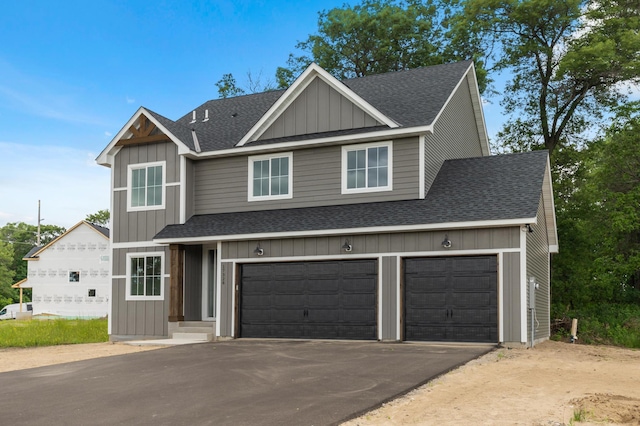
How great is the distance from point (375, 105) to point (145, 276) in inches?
338

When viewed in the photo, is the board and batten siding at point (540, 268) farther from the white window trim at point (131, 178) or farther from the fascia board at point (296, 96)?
the white window trim at point (131, 178)

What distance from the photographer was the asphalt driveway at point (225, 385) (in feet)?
25.5

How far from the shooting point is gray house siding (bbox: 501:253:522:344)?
48.8 ft

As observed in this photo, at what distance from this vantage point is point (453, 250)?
51.2 feet

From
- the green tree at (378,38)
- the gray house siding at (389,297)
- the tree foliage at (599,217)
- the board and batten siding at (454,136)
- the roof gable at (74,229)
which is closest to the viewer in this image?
the gray house siding at (389,297)

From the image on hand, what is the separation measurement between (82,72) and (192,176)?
32.8 ft

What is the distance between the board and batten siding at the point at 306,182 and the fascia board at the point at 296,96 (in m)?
0.82

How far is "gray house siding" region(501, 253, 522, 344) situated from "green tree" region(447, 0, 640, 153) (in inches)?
596

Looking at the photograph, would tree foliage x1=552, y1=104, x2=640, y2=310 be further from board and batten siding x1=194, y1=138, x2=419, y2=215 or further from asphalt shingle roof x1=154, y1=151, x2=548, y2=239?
board and batten siding x1=194, y1=138, x2=419, y2=215

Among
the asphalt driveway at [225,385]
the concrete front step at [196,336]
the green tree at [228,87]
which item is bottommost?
the concrete front step at [196,336]

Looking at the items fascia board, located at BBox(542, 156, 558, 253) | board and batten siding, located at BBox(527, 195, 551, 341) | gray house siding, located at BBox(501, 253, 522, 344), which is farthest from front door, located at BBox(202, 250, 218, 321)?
fascia board, located at BBox(542, 156, 558, 253)

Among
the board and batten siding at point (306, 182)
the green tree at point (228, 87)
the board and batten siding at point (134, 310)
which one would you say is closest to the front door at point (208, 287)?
the board and batten siding at point (134, 310)

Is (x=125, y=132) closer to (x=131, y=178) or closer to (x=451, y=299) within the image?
(x=131, y=178)

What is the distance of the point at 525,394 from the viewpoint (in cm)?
889
